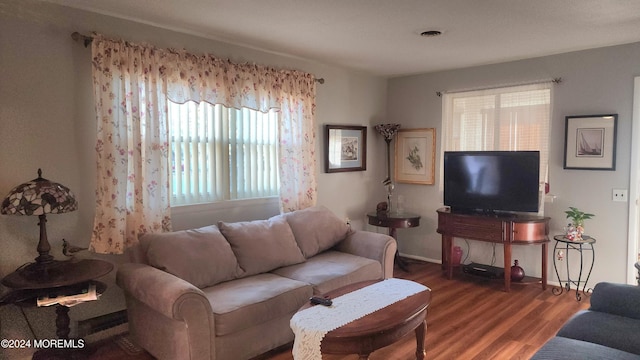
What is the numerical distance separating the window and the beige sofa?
46cm

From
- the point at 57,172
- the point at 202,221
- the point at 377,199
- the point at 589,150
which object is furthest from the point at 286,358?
the point at 589,150

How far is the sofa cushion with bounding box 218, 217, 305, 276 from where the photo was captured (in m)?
3.26

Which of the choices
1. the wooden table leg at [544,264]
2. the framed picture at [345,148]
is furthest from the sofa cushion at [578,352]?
the framed picture at [345,148]

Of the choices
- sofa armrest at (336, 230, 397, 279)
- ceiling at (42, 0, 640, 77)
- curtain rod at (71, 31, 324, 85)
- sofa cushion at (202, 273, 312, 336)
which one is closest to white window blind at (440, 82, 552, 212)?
ceiling at (42, 0, 640, 77)

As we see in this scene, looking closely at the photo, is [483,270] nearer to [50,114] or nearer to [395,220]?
[395,220]

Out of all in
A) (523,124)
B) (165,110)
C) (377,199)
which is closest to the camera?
(165,110)

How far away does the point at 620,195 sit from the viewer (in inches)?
153

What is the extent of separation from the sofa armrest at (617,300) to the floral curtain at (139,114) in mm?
2934

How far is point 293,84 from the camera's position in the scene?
420 cm

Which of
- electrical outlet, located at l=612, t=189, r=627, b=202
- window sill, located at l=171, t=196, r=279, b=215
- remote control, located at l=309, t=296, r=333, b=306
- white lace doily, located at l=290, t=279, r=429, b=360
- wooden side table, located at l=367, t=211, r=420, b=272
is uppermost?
electrical outlet, located at l=612, t=189, r=627, b=202

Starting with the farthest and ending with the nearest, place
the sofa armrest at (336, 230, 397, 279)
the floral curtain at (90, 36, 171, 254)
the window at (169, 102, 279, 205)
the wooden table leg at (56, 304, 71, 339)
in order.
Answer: the sofa armrest at (336, 230, 397, 279), the window at (169, 102, 279, 205), the floral curtain at (90, 36, 171, 254), the wooden table leg at (56, 304, 71, 339)

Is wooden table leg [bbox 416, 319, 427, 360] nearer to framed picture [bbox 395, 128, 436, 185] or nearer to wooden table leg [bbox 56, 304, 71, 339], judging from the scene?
wooden table leg [bbox 56, 304, 71, 339]

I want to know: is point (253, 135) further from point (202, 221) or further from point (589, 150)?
point (589, 150)

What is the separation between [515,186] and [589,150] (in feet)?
2.40
